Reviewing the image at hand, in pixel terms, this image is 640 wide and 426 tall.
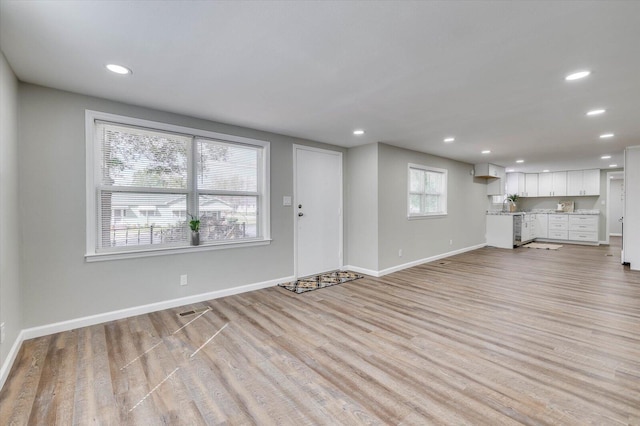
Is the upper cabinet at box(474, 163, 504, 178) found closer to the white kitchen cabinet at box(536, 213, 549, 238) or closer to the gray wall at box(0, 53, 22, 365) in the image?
the white kitchen cabinet at box(536, 213, 549, 238)

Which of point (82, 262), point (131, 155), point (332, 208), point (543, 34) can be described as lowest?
point (82, 262)

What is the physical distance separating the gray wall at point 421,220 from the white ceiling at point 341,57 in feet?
5.17

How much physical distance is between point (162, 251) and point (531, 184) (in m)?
11.1

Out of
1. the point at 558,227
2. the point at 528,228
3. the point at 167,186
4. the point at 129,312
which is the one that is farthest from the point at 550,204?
the point at 129,312

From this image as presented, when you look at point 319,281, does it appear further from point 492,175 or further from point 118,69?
point 492,175

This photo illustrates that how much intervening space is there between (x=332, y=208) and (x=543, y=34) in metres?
3.69

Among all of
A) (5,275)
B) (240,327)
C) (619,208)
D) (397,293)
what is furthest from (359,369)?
(619,208)

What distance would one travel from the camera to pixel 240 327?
289 cm

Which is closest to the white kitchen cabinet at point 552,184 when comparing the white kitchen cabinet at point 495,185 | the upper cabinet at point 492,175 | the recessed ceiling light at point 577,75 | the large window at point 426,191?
the upper cabinet at point 492,175

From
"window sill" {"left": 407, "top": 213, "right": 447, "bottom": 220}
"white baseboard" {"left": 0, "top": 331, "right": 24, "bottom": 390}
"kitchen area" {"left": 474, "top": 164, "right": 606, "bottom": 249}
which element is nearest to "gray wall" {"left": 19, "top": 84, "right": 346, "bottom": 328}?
"white baseboard" {"left": 0, "top": 331, "right": 24, "bottom": 390}

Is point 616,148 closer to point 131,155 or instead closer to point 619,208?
point 619,208

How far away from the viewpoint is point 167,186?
11.1 feet

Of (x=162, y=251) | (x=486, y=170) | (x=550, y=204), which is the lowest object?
(x=162, y=251)

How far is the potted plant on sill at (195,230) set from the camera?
3.51 meters
